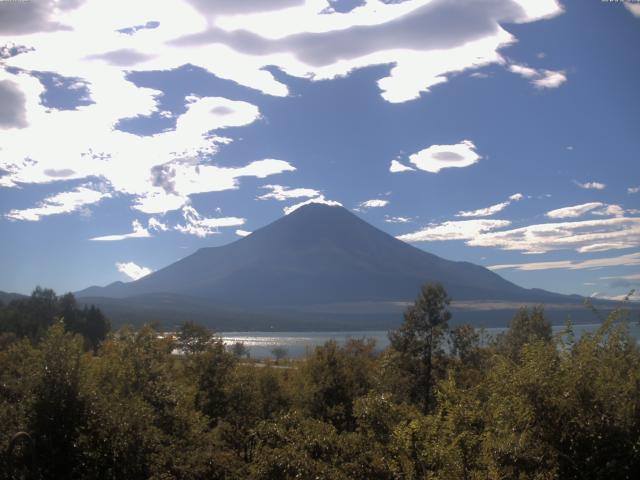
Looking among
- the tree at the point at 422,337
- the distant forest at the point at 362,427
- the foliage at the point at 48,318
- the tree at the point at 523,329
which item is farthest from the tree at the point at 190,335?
the foliage at the point at 48,318

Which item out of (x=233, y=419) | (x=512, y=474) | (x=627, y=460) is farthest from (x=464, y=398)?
(x=233, y=419)

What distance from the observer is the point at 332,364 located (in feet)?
112

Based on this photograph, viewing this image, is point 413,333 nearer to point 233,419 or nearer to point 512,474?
point 233,419

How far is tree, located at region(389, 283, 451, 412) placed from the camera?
35375 mm

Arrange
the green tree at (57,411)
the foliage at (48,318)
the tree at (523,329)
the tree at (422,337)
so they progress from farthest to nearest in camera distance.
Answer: the foliage at (48,318) < the tree at (523,329) < the tree at (422,337) < the green tree at (57,411)

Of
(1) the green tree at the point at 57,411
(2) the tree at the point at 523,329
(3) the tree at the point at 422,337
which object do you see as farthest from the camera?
(2) the tree at the point at 523,329

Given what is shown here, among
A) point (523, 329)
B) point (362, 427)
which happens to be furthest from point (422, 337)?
point (523, 329)

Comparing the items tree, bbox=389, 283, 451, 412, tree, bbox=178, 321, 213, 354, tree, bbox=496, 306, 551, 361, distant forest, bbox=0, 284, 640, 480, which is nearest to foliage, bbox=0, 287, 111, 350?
tree, bbox=178, 321, 213, 354

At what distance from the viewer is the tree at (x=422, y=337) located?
3538 cm

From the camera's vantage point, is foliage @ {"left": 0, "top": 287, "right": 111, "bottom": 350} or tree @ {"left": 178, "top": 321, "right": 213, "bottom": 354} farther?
foliage @ {"left": 0, "top": 287, "right": 111, "bottom": 350}

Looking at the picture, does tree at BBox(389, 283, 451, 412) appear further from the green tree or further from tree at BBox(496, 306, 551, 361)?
the green tree

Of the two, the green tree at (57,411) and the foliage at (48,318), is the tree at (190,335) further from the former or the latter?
the foliage at (48,318)

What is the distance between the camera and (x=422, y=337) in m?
36.5

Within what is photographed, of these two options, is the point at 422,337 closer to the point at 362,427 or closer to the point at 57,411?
the point at 362,427
